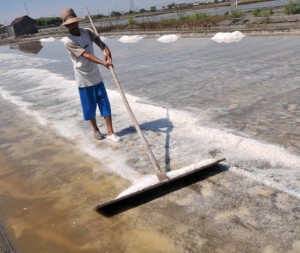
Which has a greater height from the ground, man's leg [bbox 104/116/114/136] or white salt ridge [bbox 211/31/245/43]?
man's leg [bbox 104/116/114/136]

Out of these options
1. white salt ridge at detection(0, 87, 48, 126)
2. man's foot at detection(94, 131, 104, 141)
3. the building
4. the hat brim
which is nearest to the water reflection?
white salt ridge at detection(0, 87, 48, 126)

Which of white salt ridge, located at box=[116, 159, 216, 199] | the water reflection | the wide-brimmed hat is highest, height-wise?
the wide-brimmed hat

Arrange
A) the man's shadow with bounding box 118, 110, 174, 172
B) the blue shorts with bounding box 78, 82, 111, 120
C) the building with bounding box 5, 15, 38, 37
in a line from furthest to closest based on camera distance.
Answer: the building with bounding box 5, 15, 38, 37
the man's shadow with bounding box 118, 110, 174, 172
the blue shorts with bounding box 78, 82, 111, 120

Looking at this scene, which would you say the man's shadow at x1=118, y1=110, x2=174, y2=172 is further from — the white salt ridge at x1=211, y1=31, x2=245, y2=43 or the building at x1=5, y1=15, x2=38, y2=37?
the building at x1=5, y1=15, x2=38, y2=37

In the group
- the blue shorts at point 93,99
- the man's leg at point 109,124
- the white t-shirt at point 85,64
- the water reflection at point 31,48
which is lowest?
the water reflection at point 31,48

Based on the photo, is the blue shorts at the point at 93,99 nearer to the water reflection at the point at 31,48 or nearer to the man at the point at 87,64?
the man at the point at 87,64

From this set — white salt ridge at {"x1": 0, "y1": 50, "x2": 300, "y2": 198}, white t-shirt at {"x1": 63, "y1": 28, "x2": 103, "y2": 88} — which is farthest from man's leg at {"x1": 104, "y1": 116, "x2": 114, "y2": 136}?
white t-shirt at {"x1": 63, "y1": 28, "x2": 103, "y2": 88}

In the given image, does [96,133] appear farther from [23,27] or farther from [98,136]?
[23,27]

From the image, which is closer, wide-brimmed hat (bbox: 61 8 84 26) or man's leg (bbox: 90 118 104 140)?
wide-brimmed hat (bbox: 61 8 84 26)

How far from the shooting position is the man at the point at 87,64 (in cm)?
400

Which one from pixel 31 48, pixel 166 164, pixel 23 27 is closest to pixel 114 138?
pixel 166 164

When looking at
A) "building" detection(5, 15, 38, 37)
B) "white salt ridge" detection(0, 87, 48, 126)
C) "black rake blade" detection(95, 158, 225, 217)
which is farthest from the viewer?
"building" detection(5, 15, 38, 37)

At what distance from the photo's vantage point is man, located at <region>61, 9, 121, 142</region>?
400 cm

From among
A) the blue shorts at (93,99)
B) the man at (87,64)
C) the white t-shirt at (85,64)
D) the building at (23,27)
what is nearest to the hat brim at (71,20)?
the man at (87,64)
